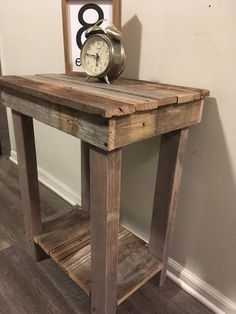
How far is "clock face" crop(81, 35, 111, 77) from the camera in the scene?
2.75 ft

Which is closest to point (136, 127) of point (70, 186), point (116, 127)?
point (116, 127)

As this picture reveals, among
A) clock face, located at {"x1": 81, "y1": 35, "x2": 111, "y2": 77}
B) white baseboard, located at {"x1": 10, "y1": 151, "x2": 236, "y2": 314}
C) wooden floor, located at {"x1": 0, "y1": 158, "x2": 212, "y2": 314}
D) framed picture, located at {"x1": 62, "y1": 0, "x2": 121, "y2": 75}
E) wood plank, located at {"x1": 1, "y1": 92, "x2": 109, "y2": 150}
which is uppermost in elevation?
framed picture, located at {"x1": 62, "y1": 0, "x2": 121, "y2": 75}

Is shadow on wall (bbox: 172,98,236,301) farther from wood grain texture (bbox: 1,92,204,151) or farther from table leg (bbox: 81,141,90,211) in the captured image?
table leg (bbox: 81,141,90,211)

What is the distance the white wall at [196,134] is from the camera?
31.9 inches

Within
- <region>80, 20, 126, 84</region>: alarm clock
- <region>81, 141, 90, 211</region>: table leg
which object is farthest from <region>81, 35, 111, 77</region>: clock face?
<region>81, 141, 90, 211</region>: table leg

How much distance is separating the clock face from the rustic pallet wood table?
0.05 m

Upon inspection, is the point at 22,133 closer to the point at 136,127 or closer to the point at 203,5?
the point at 136,127

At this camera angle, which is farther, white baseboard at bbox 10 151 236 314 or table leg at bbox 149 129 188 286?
white baseboard at bbox 10 151 236 314

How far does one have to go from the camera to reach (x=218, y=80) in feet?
2.70

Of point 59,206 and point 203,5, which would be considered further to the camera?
point 59,206

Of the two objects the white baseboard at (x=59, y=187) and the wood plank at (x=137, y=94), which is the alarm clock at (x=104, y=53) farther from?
the white baseboard at (x=59, y=187)

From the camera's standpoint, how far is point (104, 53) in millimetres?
842

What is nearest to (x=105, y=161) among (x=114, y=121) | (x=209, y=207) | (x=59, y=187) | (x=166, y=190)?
(x=114, y=121)

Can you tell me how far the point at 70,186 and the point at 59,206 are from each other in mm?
134
